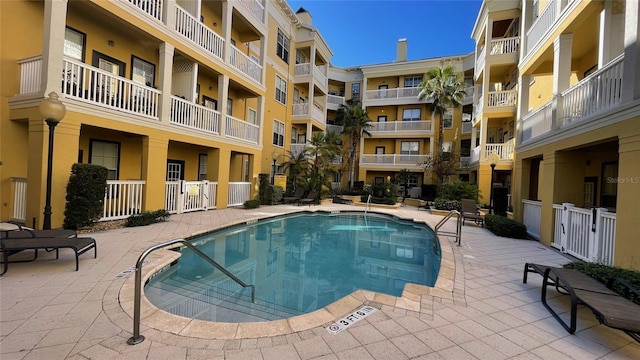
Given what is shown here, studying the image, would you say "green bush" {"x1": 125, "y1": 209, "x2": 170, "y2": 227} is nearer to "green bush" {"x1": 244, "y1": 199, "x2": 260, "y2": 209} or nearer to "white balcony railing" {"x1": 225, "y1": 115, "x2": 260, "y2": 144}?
"green bush" {"x1": 244, "y1": 199, "x2": 260, "y2": 209}

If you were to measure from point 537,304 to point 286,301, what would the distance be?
161 inches

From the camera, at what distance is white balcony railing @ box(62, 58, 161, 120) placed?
770 centimetres

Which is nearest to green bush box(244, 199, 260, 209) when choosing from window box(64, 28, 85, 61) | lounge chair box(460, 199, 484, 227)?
window box(64, 28, 85, 61)

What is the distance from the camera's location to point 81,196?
24.2 feet

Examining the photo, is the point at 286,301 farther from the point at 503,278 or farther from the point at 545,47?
the point at 545,47

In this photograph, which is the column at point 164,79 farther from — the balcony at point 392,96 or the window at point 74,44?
the balcony at point 392,96

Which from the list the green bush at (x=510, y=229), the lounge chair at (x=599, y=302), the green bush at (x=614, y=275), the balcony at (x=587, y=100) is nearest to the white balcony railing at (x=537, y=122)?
the balcony at (x=587, y=100)

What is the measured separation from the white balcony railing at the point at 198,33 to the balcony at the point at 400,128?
17.6m

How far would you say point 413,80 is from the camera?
27734 millimetres

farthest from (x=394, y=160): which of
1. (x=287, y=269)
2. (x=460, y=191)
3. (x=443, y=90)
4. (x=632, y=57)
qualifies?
(x=287, y=269)

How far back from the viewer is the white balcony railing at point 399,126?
25.7m

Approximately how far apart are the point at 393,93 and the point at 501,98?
1169cm

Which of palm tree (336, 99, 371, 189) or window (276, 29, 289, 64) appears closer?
window (276, 29, 289, 64)

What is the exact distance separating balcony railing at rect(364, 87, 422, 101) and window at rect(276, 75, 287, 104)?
1004cm
